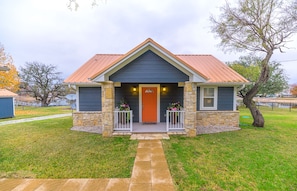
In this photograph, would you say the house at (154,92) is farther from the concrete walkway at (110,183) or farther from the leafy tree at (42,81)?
→ the leafy tree at (42,81)

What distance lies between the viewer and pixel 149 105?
9.13 metres

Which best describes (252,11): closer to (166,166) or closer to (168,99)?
(168,99)

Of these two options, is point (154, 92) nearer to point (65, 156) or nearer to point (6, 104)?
point (65, 156)

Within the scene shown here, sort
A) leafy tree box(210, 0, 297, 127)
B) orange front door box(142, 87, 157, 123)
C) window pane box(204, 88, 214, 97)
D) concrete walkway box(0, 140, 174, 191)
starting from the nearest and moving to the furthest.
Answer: concrete walkway box(0, 140, 174, 191), leafy tree box(210, 0, 297, 127), window pane box(204, 88, 214, 97), orange front door box(142, 87, 157, 123)

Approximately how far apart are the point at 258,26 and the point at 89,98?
10.7 meters

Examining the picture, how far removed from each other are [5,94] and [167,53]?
14.3 meters

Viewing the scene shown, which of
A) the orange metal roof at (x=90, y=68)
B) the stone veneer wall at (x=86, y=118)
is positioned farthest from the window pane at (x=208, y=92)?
the stone veneer wall at (x=86, y=118)

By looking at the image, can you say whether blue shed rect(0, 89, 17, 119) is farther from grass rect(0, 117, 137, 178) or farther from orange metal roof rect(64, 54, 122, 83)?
orange metal roof rect(64, 54, 122, 83)

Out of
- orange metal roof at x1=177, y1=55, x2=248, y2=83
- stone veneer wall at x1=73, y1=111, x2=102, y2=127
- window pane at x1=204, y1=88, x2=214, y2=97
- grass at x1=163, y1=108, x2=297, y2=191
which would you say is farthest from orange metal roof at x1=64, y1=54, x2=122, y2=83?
window pane at x1=204, y1=88, x2=214, y2=97

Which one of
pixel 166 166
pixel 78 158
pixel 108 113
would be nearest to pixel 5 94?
pixel 108 113

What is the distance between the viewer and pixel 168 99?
917 centimetres

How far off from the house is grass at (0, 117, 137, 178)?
51.8 inches

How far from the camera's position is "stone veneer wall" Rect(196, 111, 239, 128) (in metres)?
8.48

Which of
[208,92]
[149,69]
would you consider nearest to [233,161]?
[149,69]
